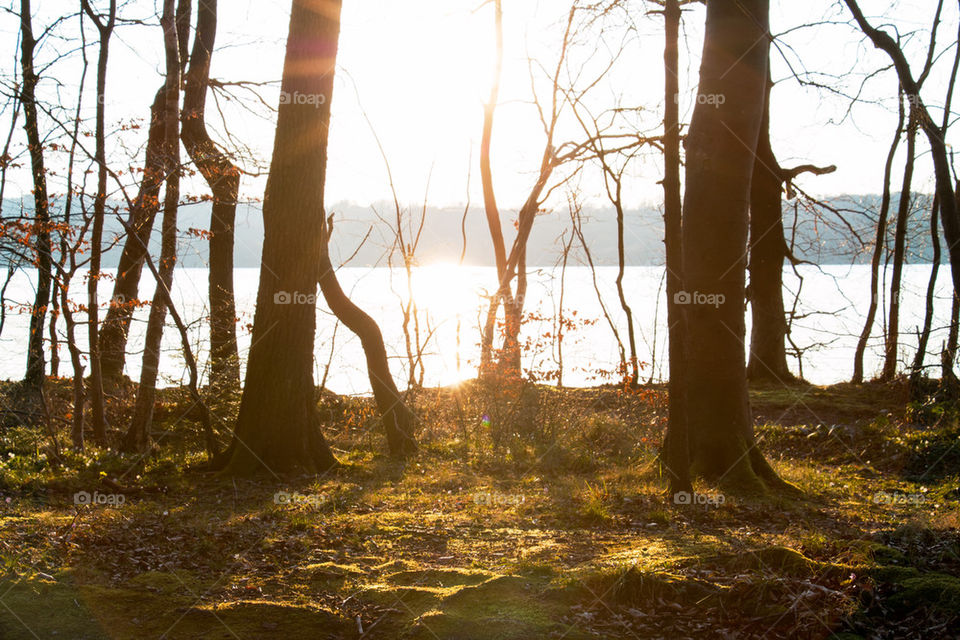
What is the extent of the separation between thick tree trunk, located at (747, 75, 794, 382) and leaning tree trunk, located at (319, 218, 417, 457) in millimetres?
8200

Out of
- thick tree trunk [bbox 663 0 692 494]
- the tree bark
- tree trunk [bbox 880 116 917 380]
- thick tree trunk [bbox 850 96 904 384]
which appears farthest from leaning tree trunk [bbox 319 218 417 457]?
thick tree trunk [bbox 850 96 904 384]

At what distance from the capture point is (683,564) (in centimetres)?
418

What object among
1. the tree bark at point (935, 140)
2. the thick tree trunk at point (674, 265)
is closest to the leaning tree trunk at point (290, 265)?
the thick tree trunk at point (674, 265)

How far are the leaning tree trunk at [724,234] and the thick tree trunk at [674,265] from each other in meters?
0.81

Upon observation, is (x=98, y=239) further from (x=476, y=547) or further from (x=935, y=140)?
(x=935, y=140)

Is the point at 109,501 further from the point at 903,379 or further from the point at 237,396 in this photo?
the point at 903,379

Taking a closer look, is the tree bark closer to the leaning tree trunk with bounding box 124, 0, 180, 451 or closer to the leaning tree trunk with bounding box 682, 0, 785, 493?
the leaning tree trunk with bounding box 682, 0, 785, 493

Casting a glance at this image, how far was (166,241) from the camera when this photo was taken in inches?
320

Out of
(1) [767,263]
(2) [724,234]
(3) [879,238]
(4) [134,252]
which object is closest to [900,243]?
(3) [879,238]

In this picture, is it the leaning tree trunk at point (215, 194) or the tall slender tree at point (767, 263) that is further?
the tall slender tree at point (767, 263)

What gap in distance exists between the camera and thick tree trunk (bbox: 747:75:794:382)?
14.1m

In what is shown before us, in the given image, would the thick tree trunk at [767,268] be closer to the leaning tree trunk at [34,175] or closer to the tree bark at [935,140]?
the tree bark at [935,140]

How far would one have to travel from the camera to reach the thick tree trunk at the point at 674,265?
603 centimetres

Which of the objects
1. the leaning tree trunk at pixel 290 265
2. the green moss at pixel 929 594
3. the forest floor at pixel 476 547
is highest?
the leaning tree trunk at pixel 290 265
